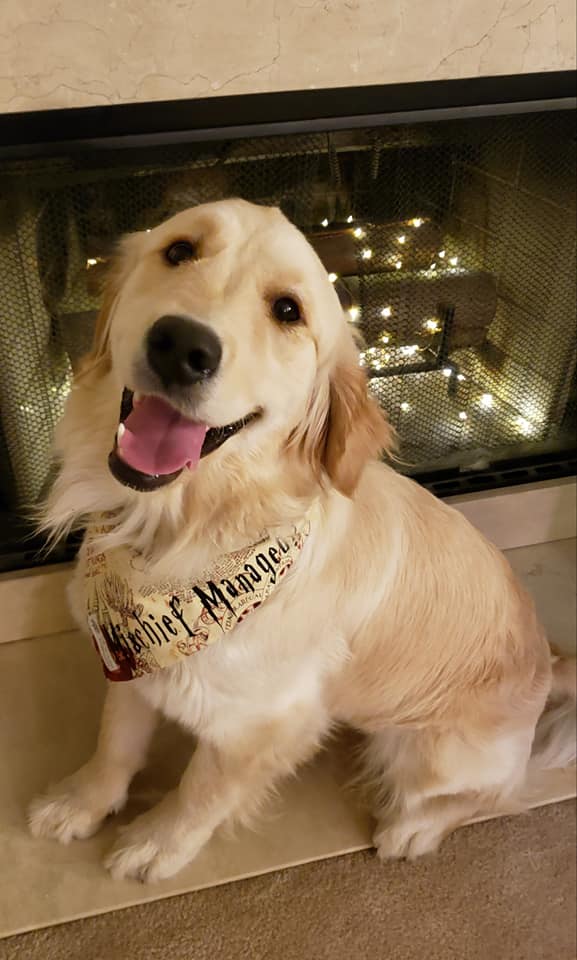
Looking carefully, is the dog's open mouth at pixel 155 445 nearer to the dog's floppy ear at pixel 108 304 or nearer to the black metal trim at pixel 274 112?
the dog's floppy ear at pixel 108 304

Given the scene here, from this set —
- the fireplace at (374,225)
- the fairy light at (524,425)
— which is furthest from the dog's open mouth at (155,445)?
the fairy light at (524,425)

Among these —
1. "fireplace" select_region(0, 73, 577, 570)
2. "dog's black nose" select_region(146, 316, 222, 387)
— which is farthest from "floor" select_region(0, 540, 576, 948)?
"dog's black nose" select_region(146, 316, 222, 387)

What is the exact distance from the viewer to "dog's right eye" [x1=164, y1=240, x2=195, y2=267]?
111cm

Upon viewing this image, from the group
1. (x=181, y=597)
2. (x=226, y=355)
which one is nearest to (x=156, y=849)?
(x=181, y=597)

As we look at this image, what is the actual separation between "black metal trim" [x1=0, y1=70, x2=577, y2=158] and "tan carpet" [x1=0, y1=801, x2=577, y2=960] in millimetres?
1412

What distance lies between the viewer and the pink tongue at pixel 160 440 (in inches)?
41.4

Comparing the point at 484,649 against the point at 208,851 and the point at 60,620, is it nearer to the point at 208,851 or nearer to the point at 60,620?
the point at 208,851

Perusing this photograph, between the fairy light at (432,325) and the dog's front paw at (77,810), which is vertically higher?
the fairy light at (432,325)

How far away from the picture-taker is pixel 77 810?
1533mm

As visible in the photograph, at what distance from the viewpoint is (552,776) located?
70.4 inches

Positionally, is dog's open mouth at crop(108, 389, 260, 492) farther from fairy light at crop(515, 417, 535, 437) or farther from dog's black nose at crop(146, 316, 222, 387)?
fairy light at crop(515, 417, 535, 437)

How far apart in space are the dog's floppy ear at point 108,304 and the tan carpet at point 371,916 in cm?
101

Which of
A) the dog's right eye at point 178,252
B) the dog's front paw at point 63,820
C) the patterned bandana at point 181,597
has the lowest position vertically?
the dog's front paw at point 63,820

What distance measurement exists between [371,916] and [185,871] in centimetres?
37
